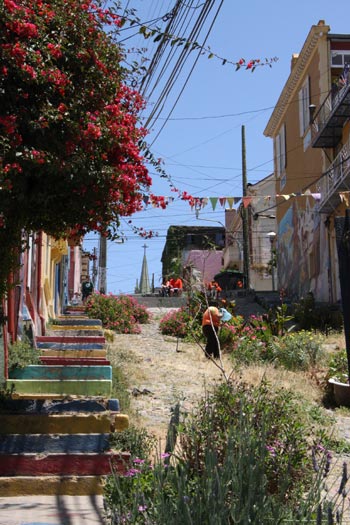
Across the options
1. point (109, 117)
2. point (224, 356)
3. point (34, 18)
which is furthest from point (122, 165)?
point (224, 356)

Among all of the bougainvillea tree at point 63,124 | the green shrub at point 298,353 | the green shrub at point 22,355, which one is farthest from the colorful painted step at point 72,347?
the bougainvillea tree at point 63,124

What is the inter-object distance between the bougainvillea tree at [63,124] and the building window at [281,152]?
79.7 ft

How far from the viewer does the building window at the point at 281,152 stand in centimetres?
3060

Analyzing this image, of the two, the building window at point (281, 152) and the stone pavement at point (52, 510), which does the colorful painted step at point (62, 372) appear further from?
the building window at point (281, 152)

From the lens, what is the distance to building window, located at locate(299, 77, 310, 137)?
2653cm

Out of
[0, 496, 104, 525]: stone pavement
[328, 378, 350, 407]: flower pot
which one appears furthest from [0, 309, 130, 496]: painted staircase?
[328, 378, 350, 407]: flower pot

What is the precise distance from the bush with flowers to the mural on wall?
6.96 meters

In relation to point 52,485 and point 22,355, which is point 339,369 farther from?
point 52,485

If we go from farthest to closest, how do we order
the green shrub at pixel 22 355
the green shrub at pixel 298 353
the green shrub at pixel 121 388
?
the green shrub at pixel 298 353 < the green shrub at pixel 22 355 < the green shrub at pixel 121 388

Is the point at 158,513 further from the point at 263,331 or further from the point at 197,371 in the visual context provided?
the point at 263,331

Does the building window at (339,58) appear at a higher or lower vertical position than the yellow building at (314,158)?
higher

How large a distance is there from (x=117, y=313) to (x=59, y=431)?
1313 cm

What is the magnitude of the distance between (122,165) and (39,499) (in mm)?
3328

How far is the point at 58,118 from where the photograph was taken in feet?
19.6
